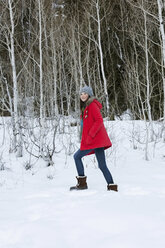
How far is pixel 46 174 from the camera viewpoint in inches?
179

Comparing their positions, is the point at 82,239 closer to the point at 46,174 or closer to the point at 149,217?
the point at 149,217

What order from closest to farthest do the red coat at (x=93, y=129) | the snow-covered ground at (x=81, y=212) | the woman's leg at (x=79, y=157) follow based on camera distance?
the snow-covered ground at (x=81, y=212), the red coat at (x=93, y=129), the woman's leg at (x=79, y=157)

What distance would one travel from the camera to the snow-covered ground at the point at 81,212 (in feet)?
5.37

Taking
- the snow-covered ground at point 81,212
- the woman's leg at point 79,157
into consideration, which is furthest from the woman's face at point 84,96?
the snow-covered ground at point 81,212

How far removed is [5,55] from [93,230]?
13204 mm

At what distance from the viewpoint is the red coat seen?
113 inches

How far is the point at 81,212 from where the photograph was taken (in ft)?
7.30

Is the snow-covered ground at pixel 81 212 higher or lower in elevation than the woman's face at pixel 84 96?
lower

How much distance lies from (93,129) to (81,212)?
1083 mm

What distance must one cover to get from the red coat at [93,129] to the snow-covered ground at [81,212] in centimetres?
69

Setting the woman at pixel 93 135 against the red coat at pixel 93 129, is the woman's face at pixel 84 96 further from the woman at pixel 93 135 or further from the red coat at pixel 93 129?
the red coat at pixel 93 129

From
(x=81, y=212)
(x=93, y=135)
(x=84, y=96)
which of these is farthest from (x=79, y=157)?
(x=81, y=212)

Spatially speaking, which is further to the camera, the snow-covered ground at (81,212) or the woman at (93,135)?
the woman at (93,135)

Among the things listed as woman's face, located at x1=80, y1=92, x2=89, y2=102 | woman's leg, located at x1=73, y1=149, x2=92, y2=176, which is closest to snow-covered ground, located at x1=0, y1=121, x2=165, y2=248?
woman's leg, located at x1=73, y1=149, x2=92, y2=176
